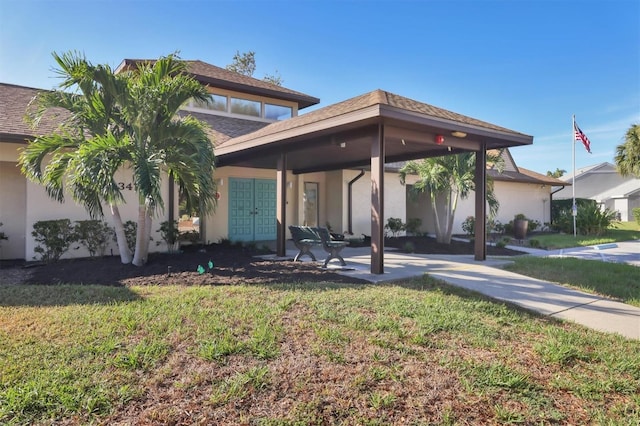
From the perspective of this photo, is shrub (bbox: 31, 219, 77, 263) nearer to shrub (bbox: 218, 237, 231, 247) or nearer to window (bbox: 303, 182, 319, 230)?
shrub (bbox: 218, 237, 231, 247)

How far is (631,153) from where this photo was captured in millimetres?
Result: 18969

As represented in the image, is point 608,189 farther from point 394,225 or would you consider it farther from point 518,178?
point 394,225

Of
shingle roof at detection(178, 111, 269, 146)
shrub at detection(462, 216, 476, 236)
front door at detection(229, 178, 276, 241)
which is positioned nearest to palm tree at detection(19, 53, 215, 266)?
shingle roof at detection(178, 111, 269, 146)

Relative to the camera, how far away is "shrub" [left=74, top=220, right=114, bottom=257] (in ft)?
29.7

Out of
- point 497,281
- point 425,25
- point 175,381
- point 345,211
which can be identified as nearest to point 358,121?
point 497,281

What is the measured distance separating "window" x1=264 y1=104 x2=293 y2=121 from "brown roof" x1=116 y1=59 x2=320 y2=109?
42cm

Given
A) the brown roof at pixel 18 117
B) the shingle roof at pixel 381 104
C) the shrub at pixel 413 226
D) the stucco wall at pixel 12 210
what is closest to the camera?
the shingle roof at pixel 381 104

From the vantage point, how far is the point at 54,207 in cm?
926

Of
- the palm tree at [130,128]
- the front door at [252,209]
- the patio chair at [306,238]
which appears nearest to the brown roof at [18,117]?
the palm tree at [130,128]

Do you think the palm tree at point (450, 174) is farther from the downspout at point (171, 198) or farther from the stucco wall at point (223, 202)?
the downspout at point (171, 198)

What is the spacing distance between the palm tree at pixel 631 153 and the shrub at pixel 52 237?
2457 cm

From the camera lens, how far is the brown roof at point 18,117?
851 cm

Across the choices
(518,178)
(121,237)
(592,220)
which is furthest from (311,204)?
(592,220)

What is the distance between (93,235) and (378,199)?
723 cm
